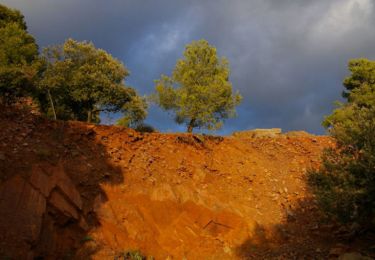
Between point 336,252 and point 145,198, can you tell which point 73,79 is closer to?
point 145,198

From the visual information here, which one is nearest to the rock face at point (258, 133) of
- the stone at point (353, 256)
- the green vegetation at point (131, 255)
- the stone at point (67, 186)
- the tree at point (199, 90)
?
the tree at point (199, 90)

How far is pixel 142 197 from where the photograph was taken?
58.9 feet

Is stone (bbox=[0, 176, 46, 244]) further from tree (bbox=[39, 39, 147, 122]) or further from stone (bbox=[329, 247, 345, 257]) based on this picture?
tree (bbox=[39, 39, 147, 122])

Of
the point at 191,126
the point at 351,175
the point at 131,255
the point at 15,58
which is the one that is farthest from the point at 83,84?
the point at 351,175

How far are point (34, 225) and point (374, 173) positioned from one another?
41.1 feet

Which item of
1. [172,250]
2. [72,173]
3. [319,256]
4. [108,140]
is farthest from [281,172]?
[72,173]

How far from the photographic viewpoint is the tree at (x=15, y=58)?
87.2 ft

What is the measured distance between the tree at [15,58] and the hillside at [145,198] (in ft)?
31.1

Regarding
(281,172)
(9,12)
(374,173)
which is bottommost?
(374,173)

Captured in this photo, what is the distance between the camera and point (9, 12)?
34.1 meters

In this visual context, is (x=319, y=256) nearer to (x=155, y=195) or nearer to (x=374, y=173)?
(x=374, y=173)

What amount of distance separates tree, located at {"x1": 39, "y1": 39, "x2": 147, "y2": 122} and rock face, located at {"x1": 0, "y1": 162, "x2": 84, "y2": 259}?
14199 mm

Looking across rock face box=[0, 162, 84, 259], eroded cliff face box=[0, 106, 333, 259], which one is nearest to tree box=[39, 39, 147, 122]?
eroded cliff face box=[0, 106, 333, 259]

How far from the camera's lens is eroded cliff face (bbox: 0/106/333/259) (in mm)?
14984
